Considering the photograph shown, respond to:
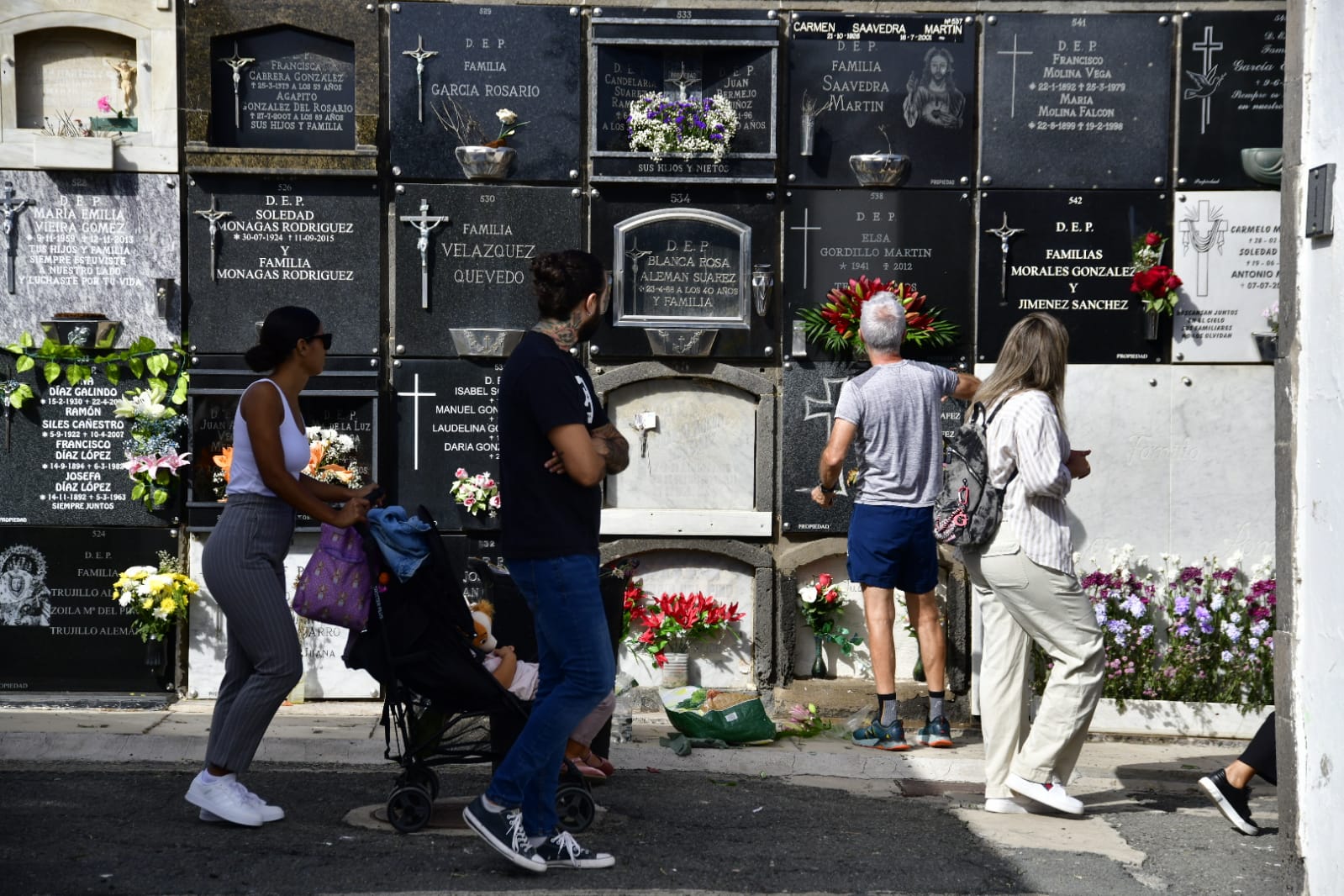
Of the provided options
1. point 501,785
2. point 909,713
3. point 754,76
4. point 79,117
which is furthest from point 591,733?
point 79,117

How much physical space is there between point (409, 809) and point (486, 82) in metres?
3.72

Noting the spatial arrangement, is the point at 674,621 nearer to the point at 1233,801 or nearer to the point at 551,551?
the point at 1233,801

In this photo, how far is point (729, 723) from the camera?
5891 millimetres

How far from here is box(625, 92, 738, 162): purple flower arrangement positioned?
6773 mm

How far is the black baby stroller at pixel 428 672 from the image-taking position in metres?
4.44

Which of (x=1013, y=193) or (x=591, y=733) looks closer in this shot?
(x=591, y=733)

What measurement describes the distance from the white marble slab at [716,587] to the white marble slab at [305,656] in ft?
4.69

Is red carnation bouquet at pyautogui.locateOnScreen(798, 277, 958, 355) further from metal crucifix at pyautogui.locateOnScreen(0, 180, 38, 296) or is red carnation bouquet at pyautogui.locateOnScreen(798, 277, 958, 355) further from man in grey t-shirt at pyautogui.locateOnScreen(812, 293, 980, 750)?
metal crucifix at pyautogui.locateOnScreen(0, 180, 38, 296)

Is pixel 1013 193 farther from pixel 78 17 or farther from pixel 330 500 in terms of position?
pixel 78 17

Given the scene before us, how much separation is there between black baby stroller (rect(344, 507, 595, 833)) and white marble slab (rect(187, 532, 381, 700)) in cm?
230

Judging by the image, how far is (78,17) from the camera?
6.73 m

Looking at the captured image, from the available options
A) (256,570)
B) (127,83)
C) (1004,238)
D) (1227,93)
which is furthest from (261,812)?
(1227,93)

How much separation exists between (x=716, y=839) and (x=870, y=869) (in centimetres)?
53

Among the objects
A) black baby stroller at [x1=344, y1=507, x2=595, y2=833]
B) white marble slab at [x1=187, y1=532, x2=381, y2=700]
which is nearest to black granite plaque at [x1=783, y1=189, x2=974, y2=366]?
white marble slab at [x1=187, y1=532, x2=381, y2=700]
